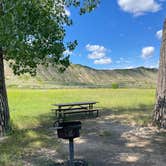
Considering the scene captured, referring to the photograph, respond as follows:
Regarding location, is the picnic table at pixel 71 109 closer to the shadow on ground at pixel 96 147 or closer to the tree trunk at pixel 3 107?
the shadow on ground at pixel 96 147

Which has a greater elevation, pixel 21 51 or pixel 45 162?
pixel 21 51

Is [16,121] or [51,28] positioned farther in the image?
[16,121]

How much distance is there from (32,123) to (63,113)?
1949 mm

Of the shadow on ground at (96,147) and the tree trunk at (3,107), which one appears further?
the tree trunk at (3,107)

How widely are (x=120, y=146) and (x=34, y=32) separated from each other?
11.9 ft

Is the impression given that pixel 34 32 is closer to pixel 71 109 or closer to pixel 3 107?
pixel 3 107

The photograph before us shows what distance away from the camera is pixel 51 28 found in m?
6.79

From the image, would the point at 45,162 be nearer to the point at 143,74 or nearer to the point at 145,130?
the point at 145,130

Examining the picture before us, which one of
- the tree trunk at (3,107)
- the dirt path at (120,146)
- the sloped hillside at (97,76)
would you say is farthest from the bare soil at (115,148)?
the sloped hillside at (97,76)

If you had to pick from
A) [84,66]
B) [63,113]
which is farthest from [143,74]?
[63,113]

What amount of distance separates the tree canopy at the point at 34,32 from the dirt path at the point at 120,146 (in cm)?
241

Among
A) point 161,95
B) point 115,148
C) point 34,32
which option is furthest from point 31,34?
point 161,95

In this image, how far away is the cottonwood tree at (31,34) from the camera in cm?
608

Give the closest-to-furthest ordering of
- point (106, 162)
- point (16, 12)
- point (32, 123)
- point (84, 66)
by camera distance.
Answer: point (106, 162)
point (16, 12)
point (32, 123)
point (84, 66)
